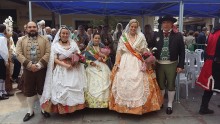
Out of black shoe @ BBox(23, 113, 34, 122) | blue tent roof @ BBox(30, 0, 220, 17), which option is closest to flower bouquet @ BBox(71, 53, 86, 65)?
black shoe @ BBox(23, 113, 34, 122)

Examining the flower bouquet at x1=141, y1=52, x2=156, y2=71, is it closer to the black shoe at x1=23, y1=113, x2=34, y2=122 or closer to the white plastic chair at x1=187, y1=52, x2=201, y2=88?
the white plastic chair at x1=187, y1=52, x2=201, y2=88

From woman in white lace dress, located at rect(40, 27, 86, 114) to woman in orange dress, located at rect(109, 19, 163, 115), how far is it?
2.11 ft

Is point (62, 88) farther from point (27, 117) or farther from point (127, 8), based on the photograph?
point (127, 8)

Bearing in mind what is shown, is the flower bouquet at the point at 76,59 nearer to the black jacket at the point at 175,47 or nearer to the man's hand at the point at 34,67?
the man's hand at the point at 34,67

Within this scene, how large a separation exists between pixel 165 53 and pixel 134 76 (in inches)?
31.4

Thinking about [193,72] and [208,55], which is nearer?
[208,55]

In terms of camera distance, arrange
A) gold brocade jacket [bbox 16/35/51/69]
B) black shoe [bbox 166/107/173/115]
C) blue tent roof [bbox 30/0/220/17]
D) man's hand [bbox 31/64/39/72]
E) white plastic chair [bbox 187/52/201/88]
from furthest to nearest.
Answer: blue tent roof [bbox 30/0/220/17]
white plastic chair [bbox 187/52/201/88]
black shoe [bbox 166/107/173/115]
gold brocade jacket [bbox 16/35/51/69]
man's hand [bbox 31/64/39/72]

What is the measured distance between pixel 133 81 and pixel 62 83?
122 centimetres

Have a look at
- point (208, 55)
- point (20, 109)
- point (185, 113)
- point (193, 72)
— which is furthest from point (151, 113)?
point (20, 109)

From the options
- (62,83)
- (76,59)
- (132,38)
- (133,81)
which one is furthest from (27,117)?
(132,38)

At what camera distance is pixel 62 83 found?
4.63m

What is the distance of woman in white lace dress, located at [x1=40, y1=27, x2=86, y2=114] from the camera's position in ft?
15.2

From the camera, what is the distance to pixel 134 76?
462 cm

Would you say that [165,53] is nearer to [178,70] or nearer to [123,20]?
[178,70]
